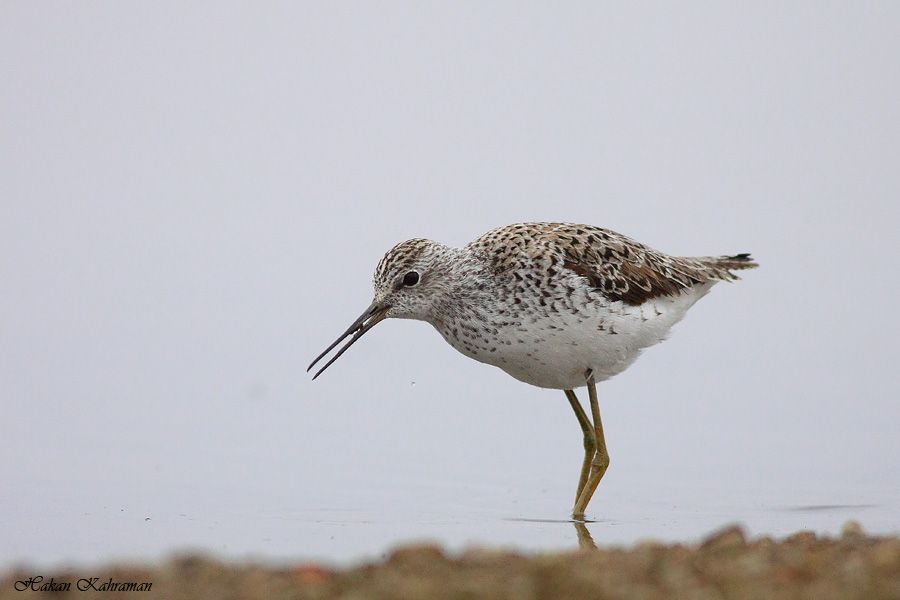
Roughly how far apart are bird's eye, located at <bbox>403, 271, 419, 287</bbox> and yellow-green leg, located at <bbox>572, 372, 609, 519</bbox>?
1.72 meters

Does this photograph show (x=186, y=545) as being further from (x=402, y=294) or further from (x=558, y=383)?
(x=558, y=383)

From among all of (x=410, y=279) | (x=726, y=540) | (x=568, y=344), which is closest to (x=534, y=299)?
(x=568, y=344)

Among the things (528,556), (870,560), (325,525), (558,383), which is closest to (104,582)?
(528,556)

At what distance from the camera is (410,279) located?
10.1 m

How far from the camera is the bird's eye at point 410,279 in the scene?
10.1 metres

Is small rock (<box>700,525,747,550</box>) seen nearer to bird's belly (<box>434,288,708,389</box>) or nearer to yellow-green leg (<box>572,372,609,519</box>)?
bird's belly (<box>434,288,708,389</box>)

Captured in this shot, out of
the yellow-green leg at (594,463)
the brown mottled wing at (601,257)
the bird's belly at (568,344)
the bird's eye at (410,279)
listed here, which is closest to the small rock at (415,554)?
the bird's belly at (568,344)

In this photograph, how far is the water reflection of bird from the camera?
9898 mm

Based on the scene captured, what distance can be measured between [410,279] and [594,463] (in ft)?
8.05

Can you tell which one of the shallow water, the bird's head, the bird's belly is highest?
the bird's head

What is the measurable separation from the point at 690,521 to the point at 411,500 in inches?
96.6

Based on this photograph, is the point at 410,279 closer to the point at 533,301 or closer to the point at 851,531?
the point at 533,301

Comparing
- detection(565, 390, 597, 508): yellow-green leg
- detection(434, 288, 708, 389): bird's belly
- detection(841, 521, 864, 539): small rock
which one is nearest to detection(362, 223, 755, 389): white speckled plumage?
detection(434, 288, 708, 389): bird's belly

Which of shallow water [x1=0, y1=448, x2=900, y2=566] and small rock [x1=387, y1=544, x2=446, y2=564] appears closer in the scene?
small rock [x1=387, y1=544, x2=446, y2=564]
